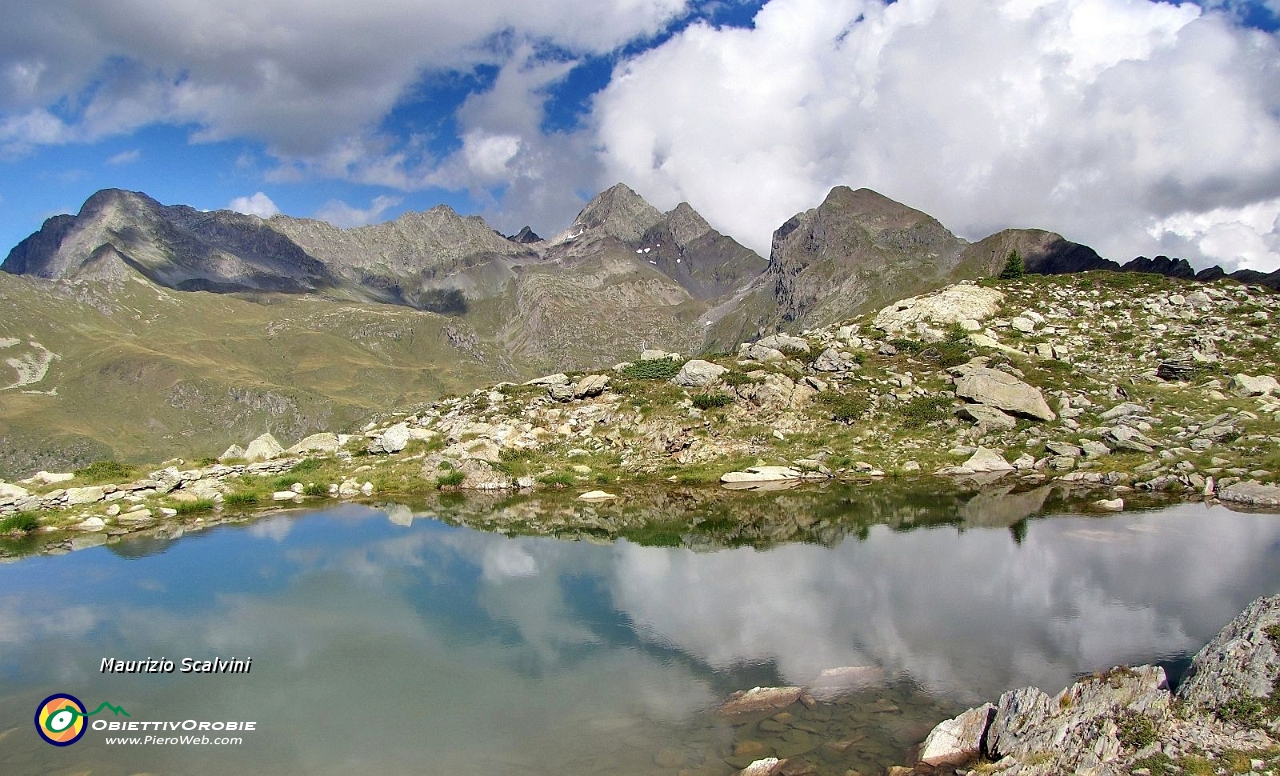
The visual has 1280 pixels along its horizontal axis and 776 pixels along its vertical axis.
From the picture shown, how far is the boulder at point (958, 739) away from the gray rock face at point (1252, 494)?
90.4ft

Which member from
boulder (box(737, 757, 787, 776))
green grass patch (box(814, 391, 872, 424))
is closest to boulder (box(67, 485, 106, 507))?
boulder (box(737, 757, 787, 776))

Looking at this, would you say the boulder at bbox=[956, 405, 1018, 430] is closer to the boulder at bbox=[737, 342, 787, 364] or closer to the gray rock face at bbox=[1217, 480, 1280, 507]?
the gray rock face at bbox=[1217, 480, 1280, 507]

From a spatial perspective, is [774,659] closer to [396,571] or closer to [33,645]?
[396,571]

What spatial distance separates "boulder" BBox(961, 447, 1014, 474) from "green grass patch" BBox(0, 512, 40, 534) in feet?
175

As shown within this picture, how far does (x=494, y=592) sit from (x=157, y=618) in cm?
1096

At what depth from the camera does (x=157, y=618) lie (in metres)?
21.8

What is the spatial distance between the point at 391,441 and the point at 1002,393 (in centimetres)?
4536

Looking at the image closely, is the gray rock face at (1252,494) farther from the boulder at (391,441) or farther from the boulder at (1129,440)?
the boulder at (391,441)

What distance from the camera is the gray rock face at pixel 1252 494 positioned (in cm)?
3031

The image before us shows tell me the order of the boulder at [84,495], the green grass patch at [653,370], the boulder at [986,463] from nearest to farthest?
the boulder at [84,495], the boulder at [986,463], the green grass patch at [653,370]

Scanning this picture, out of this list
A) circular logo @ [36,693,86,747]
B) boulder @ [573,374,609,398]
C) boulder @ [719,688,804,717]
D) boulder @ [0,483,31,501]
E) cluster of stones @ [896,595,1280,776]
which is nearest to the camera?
cluster of stones @ [896,595,1280,776]

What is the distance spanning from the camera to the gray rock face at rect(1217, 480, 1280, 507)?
30.3m

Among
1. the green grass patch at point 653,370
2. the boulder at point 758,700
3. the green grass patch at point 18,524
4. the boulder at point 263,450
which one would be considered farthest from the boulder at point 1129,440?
the green grass patch at point 18,524

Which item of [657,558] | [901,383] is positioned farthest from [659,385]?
[657,558]
